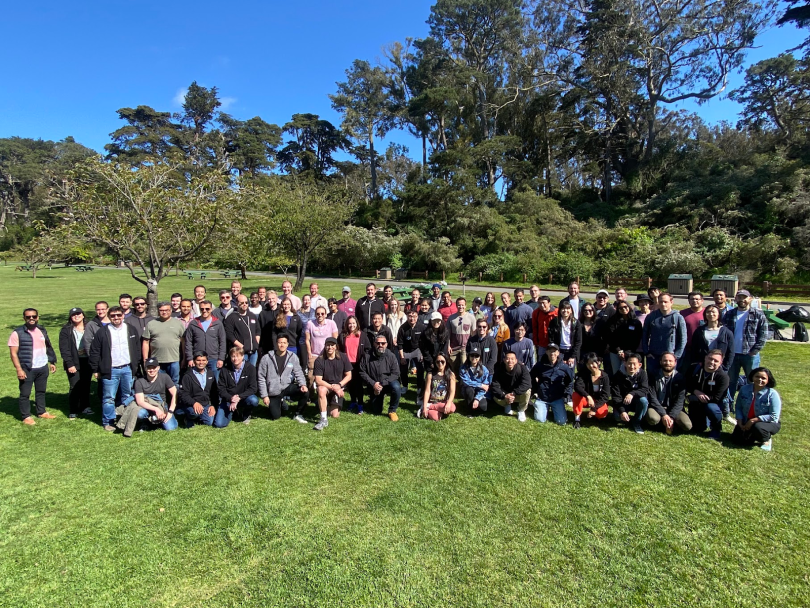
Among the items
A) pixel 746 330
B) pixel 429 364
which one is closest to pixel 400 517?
pixel 429 364

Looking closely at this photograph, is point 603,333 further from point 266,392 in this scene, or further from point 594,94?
point 594,94

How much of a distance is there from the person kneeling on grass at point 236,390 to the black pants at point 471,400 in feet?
10.1

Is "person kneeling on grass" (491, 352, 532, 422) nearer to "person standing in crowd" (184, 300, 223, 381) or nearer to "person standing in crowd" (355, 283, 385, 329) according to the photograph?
"person standing in crowd" (355, 283, 385, 329)

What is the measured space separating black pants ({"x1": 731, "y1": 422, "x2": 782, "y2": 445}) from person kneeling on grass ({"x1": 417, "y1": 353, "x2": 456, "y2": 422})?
356 cm

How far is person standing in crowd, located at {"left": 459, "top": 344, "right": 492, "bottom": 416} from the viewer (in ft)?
21.0

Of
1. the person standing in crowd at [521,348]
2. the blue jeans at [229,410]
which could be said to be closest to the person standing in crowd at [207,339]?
the blue jeans at [229,410]

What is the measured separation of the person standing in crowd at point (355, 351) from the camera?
Answer: 656 cm

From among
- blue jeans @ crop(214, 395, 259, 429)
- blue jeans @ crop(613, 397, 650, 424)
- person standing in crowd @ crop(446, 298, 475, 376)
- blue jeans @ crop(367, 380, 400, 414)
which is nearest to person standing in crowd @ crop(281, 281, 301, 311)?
blue jeans @ crop(214, 395, 259, 429)

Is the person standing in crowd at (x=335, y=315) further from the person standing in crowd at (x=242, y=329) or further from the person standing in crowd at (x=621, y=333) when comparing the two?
the person standing in crowd at (x=621, y=333)

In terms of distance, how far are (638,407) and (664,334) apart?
1125mm

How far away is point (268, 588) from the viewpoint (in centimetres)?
314

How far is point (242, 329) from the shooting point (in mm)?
6824

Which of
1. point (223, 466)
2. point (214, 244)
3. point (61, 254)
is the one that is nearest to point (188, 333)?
point (223, 466)

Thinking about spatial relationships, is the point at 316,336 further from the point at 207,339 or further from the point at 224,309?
the point at 224,309
